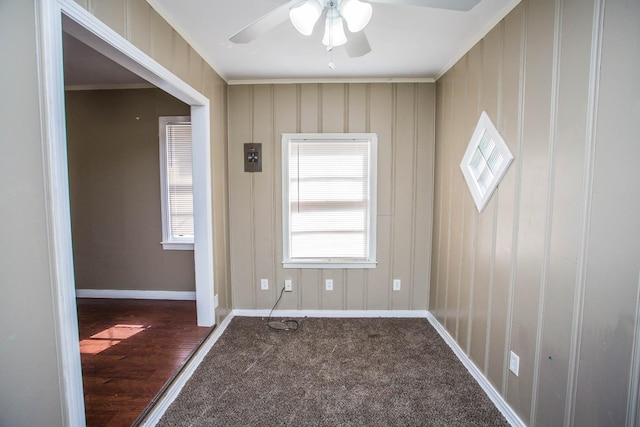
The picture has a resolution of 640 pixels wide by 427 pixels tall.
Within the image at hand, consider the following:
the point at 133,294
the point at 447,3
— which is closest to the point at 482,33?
the point at 447,3

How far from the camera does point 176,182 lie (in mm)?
3203

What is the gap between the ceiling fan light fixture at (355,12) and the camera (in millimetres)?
1229

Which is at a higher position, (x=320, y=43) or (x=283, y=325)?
(x=320, y=43)

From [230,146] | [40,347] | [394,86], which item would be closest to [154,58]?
[230,146]

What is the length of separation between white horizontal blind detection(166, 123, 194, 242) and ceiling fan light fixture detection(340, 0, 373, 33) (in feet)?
8.14

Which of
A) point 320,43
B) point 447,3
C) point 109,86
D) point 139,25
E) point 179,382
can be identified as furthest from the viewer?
point 109,86

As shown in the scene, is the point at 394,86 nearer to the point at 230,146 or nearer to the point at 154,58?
the point at 230,146

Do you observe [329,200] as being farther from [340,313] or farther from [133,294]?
[133,294]

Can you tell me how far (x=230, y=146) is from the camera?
9.59 feet

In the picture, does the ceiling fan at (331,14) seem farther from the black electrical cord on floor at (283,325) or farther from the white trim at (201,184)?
the black electrical cord on floor at (283,325)

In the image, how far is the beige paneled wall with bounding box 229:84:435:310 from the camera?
286 cm

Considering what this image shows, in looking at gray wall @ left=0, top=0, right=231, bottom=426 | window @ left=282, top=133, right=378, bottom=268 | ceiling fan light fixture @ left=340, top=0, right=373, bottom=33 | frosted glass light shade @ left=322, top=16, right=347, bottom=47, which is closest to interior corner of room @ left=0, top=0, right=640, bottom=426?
gray wall @ left=0, top=0, right=231, bottom=426

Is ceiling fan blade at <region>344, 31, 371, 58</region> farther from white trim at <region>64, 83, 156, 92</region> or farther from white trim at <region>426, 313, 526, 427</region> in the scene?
white trim at <region>64, 83, 156, 92</region>

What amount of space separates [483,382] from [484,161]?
156 centimetres
